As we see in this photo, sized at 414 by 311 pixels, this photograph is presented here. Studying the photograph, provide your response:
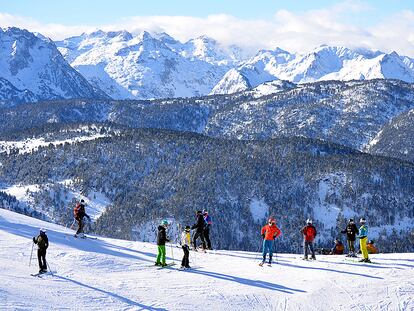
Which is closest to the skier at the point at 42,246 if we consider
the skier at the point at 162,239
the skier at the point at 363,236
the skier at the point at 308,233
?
the skier at the point at 162,239

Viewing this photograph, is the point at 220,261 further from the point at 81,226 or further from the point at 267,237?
the point at 81,226

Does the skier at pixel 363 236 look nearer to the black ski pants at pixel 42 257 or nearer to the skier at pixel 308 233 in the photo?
the skier at pixel 308 233

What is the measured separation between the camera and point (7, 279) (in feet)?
87.8

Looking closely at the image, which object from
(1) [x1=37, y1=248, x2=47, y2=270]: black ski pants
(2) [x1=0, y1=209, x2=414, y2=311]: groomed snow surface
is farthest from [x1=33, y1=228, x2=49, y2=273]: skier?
(2) [x1=0, y1=209, x2=414, y2=311]: groomed snow surface

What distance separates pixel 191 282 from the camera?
29.2 meters

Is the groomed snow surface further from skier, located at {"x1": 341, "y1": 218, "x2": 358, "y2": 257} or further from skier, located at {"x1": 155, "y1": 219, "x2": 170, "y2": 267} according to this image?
skier, located at {"x1": 341, "y1": 218, "x2": 358, "y2": 257}

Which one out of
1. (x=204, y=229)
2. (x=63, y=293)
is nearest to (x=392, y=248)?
(x=204, y=229)

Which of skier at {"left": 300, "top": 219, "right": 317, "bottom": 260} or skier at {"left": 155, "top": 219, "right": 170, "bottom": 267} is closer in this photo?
skier at {"left": 155, "top": 219, "right": 170, "bottom": 267}

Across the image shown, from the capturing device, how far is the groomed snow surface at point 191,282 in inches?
1011

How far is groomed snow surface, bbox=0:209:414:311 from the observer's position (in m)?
25.7

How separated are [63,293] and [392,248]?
7331 inches

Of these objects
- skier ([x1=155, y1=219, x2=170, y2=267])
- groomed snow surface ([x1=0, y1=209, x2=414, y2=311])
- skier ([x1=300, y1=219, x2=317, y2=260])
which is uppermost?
skier ([x1=300, y1=219, x2=317, y2=260])

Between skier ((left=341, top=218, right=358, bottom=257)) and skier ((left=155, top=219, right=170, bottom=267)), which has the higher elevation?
skier ((left=341, top=218, right=358, bottom=257))

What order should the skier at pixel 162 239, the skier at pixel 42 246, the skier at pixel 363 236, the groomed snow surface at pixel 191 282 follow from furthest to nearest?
the skier at pixel 363 236 < the skier at pixel 162 239 < the skier at pixel 42 246 < the groomed snow surface at pixel 191 282
